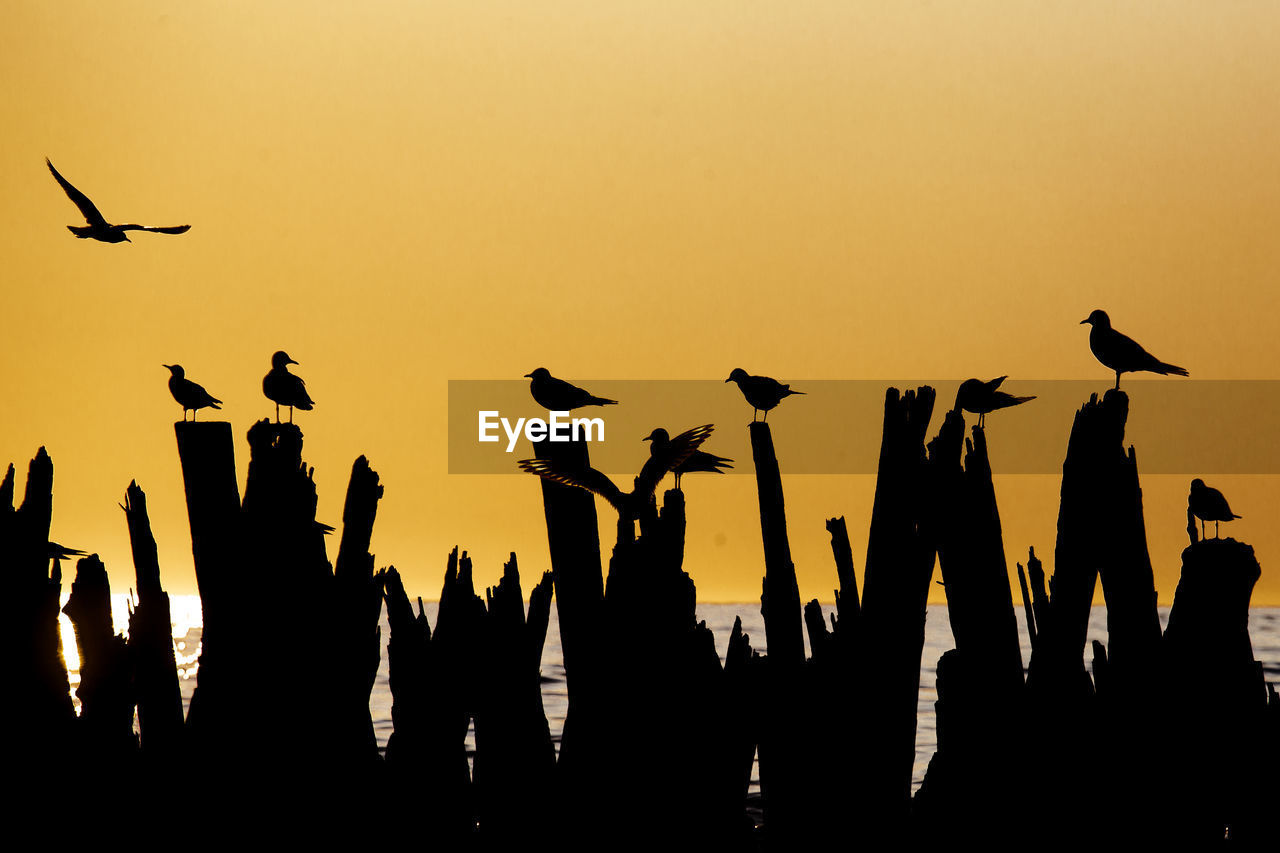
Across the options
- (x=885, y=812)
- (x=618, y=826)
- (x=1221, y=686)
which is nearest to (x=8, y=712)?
(x=618, y=826)

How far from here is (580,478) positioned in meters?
9.97

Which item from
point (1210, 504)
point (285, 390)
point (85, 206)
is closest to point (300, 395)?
point (285, 390)

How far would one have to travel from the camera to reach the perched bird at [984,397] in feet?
42.2

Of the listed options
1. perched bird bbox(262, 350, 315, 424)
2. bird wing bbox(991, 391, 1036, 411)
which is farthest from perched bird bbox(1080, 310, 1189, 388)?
perched bird bbox(262, 350, 315, 424)

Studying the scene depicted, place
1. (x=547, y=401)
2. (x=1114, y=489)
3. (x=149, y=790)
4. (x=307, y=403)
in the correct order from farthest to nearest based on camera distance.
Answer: (x=307, y=403)
(x=547, y=401)
(x=149, y=790)
(x=1114, y=489)

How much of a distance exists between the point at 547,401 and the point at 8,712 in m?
4.97

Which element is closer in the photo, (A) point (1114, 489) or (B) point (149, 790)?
(A) point (1114, 489)

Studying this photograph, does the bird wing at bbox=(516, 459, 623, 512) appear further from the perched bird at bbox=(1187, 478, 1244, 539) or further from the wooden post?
the perched bird at bbox=(1187, 478, 1244, 539)

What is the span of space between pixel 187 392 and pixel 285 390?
0.91 metres

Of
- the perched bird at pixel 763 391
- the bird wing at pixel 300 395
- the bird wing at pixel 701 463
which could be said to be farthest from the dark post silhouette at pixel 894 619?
the bird wing at pixel 300 395

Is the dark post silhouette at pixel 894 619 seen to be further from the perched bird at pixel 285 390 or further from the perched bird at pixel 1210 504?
the perched bird at pixel 285 390

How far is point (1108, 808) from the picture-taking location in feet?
32.9

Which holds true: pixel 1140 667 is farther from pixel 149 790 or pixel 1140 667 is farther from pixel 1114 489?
pixel 149 790

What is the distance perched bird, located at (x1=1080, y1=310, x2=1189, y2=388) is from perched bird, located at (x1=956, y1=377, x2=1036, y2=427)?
1.16 m
